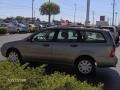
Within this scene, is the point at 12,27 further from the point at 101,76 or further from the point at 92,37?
the point at 101,76

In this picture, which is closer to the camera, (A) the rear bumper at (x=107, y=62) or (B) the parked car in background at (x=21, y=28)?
(A) the rear bumper at (x=107, y=62)

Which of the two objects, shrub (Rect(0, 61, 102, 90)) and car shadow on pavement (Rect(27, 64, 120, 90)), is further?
car shadow on pavement (Rect(27, 64, 120, 90))

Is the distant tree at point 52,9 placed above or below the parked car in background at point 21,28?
above

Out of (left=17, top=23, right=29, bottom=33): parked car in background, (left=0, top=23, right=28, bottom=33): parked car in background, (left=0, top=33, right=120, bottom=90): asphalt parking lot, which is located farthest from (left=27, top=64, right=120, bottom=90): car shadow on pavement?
(left=17, top=23, right=29, bottom=33): parked car in background

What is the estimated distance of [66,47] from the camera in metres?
12.4

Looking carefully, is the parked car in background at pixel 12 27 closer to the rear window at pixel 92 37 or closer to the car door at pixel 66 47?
the car door at pixel 66 47

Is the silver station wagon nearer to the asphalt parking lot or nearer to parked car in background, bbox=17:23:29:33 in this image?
the asphalt parking lot

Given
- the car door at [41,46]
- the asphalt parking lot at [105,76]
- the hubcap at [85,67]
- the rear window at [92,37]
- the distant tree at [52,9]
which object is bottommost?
the asphalt parking lot at [105,76]

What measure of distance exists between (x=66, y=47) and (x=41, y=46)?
3.31ft

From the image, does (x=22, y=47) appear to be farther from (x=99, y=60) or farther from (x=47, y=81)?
(x=47, y=81)

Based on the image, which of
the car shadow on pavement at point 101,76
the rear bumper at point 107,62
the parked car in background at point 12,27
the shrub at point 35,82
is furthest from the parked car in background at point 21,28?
the shrub at point 35,82

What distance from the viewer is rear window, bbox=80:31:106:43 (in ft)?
40.1

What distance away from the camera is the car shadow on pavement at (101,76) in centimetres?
1050

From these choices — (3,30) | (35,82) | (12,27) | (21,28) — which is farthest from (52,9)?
(35,82)
